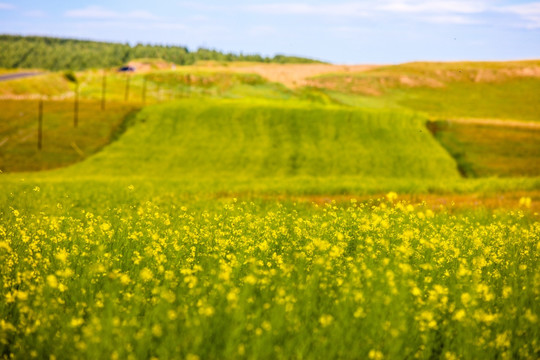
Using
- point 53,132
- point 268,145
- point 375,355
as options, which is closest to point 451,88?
point 268,145

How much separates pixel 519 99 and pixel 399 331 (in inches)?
4432

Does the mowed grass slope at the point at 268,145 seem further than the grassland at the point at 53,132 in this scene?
No

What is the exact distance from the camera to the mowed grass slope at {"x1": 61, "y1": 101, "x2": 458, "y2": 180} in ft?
191

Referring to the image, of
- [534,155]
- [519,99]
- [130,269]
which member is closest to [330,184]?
[130,269]

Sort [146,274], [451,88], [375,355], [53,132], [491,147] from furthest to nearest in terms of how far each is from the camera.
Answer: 1. [451,88]
2. [53,132]
3. [491,147]
4. [146,274]
5. [375,355]

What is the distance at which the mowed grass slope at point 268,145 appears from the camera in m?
58.2

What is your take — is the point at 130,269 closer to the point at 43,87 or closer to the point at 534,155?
the point at 534,155

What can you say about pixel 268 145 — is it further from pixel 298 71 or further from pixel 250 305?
pixel 298 71

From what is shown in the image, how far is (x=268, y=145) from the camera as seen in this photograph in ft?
220

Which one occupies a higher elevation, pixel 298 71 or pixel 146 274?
pixel 298 71

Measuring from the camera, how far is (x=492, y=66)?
122 metres

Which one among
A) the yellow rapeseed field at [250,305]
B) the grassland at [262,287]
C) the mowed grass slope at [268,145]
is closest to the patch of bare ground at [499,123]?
the mowed grass slope at [268,145]

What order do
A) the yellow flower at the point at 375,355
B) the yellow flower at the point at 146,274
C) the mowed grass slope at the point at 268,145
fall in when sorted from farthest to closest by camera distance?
the mowed grass slope at the point at 268,145
the yellow flower at the point at 146,274
the yellow flower at the point at 375,355

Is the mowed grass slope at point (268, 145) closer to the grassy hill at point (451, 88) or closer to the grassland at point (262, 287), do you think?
the grassy hill at point (451, 88)
